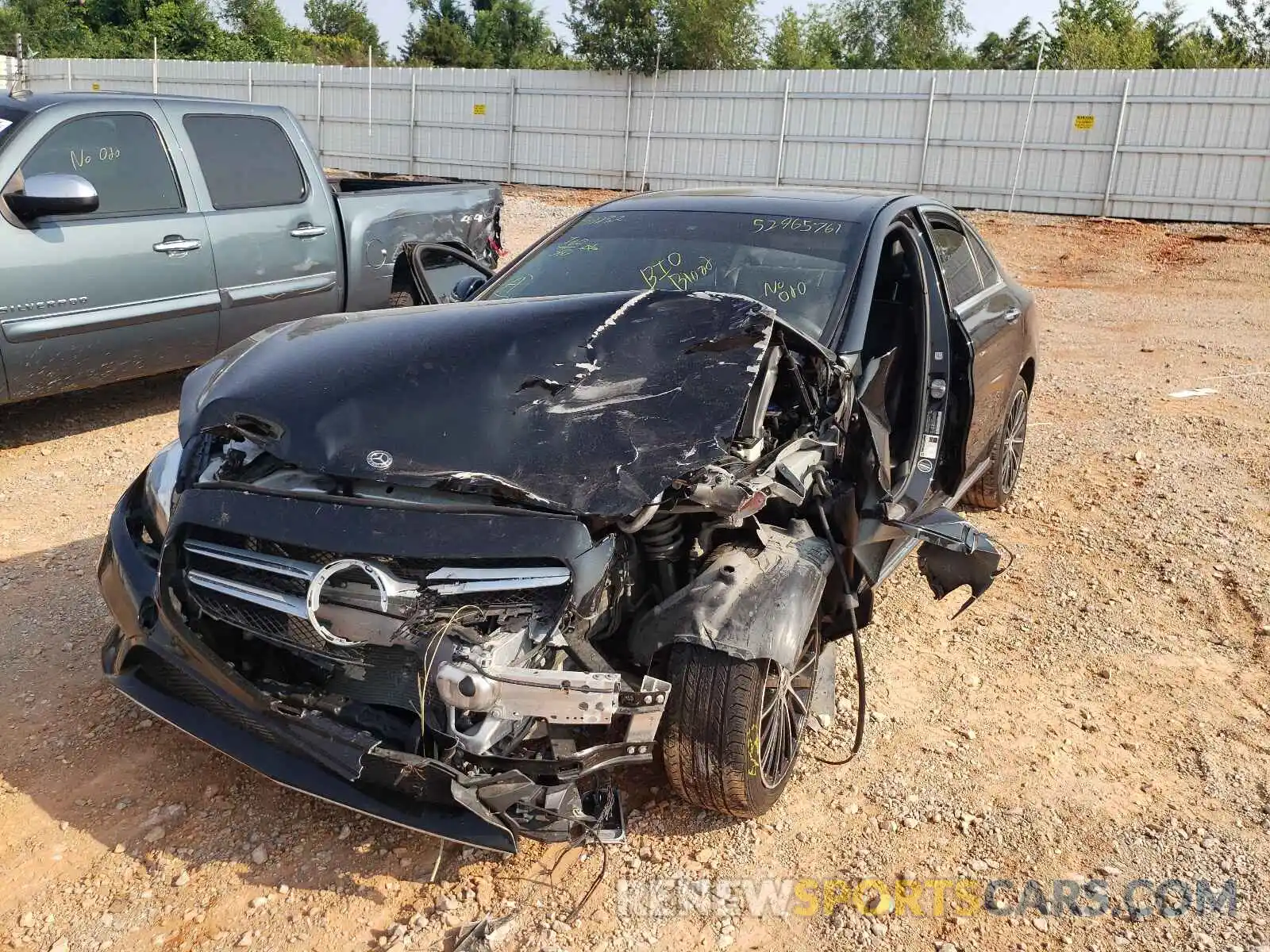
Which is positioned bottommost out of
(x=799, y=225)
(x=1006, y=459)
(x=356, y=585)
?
(x=1006, y=459)

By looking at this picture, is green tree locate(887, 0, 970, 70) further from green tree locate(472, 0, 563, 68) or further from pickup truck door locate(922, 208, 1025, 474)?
pickup truck door locate(922, 208, 1025, 474)

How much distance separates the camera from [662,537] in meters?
2.83

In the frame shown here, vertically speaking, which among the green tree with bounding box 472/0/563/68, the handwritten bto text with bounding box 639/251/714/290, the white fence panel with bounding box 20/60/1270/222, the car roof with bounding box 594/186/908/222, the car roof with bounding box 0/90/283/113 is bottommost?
the handwritten bto text with bounding box 639/251/714/290

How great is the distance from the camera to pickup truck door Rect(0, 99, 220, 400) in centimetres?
518

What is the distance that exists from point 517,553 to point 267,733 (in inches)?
31.4

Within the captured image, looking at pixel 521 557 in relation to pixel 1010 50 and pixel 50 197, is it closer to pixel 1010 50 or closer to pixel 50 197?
pixel 50 197

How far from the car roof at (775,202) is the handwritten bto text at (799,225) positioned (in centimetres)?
4

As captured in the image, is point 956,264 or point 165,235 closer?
point 956,264

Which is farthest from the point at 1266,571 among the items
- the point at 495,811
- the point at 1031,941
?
the point at 495,811

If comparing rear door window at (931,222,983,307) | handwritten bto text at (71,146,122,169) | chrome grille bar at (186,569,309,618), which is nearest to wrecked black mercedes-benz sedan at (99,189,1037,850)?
chrome grille bar at (186,569,309,618)

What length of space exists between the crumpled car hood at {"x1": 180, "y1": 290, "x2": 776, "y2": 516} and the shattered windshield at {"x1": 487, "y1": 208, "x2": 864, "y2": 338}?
2.14 ft

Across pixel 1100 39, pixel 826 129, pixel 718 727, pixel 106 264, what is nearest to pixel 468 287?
pixel 106 264

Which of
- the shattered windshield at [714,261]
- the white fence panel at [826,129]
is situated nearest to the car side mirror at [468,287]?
the shattered windshield at [714,261]

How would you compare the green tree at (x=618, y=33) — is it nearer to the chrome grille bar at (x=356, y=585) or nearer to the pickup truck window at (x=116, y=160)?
the pickup truck window at (x=116, y=160)
